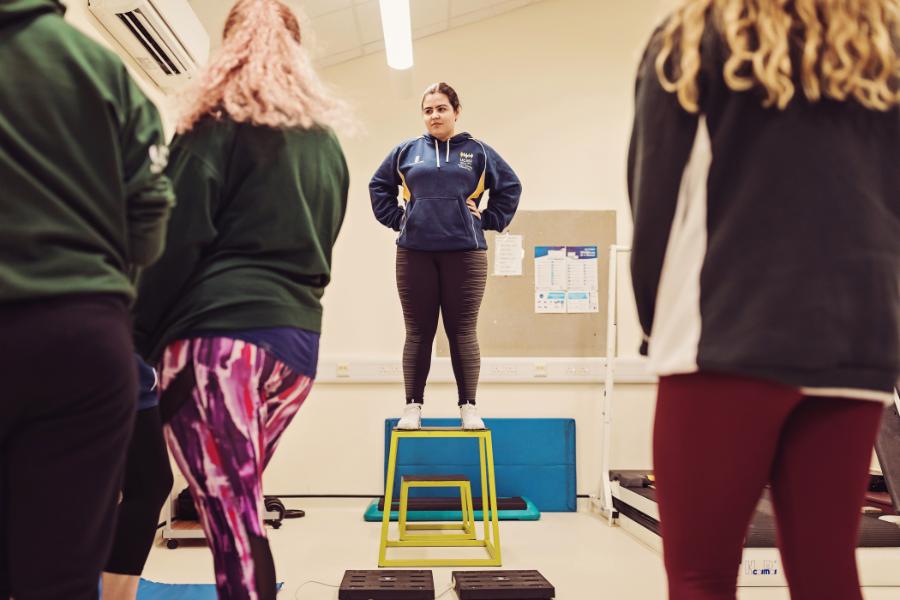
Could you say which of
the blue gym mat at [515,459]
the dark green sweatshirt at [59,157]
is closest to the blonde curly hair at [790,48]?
the dark green sweatshirt at [59,157]

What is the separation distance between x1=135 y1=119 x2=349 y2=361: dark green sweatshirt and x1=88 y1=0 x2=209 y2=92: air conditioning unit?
2.05 meters

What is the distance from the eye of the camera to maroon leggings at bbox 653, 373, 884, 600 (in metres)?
0.77

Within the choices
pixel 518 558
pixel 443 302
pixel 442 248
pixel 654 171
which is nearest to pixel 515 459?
pixel 518 558

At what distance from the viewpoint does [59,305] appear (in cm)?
74

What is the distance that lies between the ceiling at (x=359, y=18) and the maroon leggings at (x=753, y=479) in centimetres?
336

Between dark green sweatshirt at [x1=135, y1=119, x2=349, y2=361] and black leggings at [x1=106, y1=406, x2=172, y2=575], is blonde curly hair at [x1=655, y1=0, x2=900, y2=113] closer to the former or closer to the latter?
dark green sweatshirt at [x1=135, y1=119, x2=349, y2=361]

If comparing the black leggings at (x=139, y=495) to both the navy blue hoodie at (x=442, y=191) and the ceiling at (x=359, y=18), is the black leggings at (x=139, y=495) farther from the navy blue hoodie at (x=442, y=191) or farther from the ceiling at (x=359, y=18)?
the ceiling at (x=359, y=18)

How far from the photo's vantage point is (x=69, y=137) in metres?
0.77

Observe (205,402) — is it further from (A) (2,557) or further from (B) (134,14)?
(B) (134,14)

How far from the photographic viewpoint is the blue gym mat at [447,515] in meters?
3.52

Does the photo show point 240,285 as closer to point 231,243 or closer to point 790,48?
point 231,243

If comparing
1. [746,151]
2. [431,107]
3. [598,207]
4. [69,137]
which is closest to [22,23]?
[69,137]

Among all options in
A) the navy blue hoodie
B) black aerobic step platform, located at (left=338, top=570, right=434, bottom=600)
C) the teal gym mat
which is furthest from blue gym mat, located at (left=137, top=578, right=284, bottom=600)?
the navy blue hoodie

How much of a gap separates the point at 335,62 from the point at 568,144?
165 centimetres
